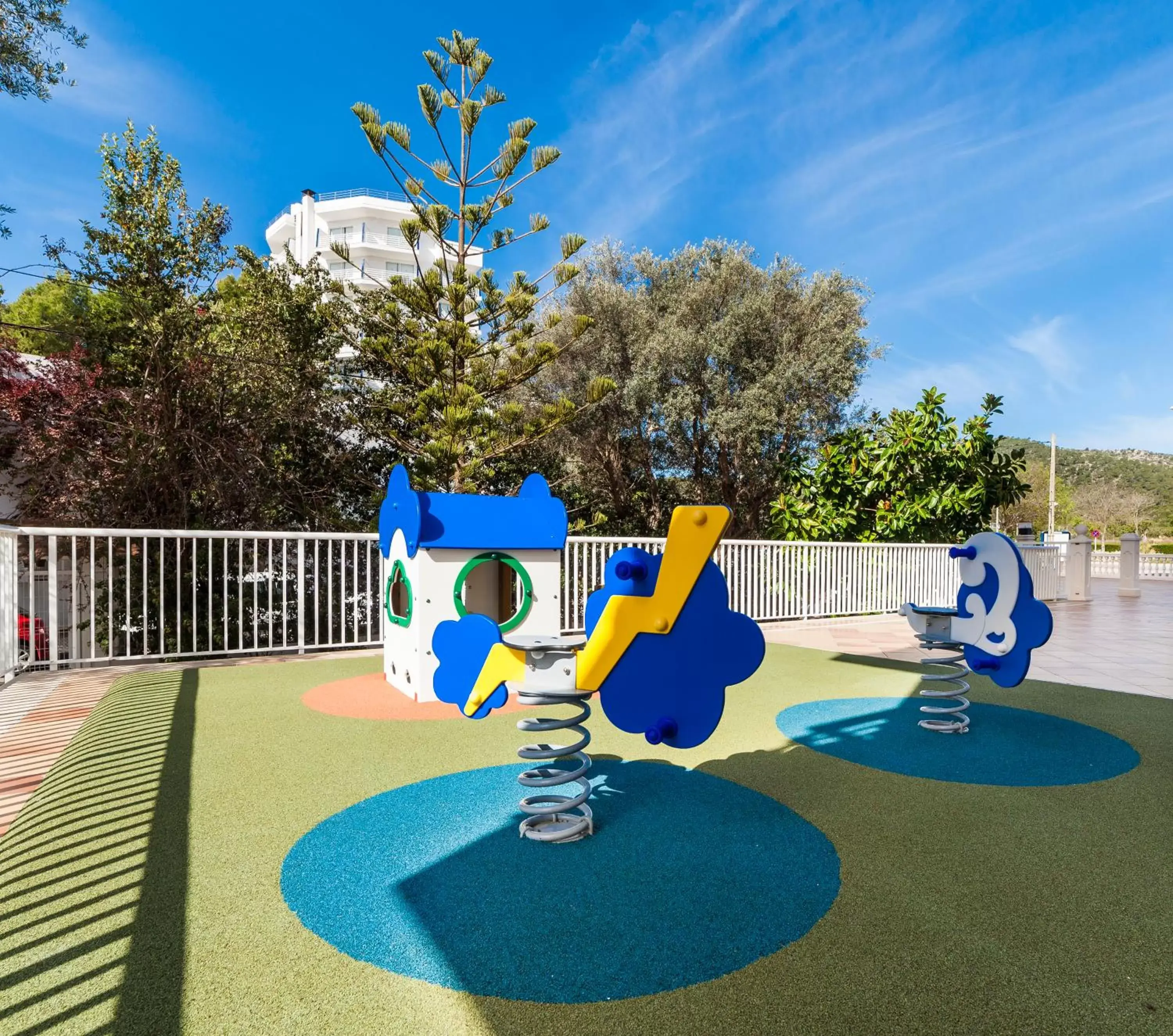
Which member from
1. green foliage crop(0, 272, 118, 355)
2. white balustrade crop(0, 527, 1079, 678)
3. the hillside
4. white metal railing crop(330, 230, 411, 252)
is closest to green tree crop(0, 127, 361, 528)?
green foliage crop(0, 272, 118, 355)

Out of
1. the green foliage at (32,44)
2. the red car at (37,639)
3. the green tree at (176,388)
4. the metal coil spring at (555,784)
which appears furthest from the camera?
the green tree at (176,388)

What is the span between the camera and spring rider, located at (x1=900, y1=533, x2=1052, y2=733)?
3.90 m

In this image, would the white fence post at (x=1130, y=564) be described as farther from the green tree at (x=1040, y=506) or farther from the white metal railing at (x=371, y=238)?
the white metal railing at (x=371, y=238)

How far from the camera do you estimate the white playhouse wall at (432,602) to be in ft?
14.4

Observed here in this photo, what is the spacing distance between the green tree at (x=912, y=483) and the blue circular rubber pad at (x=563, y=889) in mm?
9520

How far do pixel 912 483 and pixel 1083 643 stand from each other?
409cm

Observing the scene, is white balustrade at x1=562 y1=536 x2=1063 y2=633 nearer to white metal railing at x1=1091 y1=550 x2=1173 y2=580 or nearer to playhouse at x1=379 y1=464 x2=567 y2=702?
playhouse at x1=379 y1=464 x2=567 y2=702

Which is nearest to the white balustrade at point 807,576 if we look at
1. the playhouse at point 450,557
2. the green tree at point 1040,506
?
the playhouse at point 450,557

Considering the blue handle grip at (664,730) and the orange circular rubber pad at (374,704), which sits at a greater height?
the blue handle grip at (664,730)

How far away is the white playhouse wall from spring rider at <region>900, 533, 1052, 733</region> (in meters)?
2.43

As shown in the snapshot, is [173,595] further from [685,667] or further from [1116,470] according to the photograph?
[1116,470]

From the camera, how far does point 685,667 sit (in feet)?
7.59

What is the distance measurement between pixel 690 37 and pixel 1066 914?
13331 mm

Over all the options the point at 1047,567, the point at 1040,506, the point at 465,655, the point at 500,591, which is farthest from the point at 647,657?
the point at 1040,506
